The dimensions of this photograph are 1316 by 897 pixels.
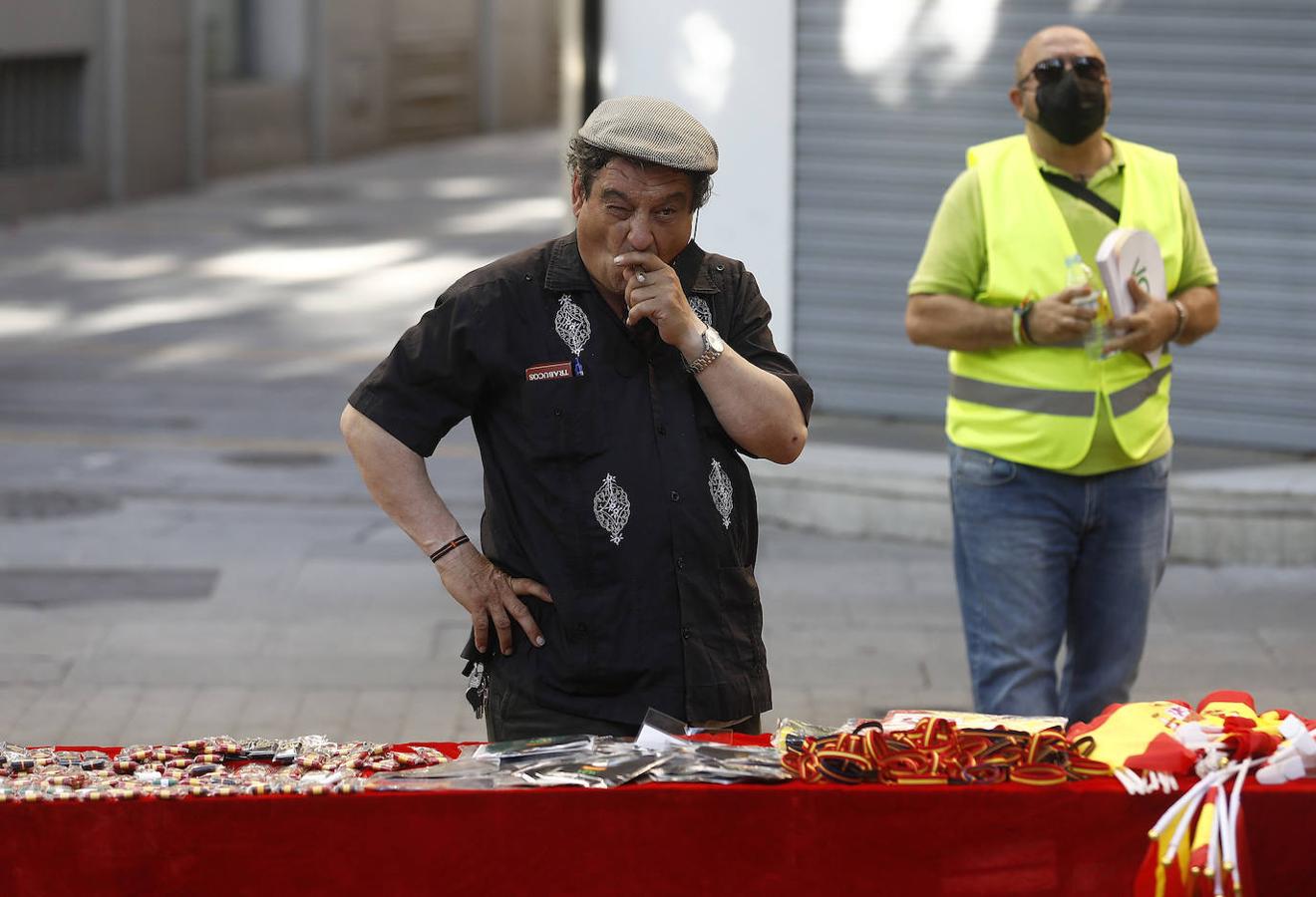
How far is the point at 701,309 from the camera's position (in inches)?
141

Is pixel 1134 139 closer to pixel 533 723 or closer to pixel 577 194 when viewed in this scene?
pixel 577 194

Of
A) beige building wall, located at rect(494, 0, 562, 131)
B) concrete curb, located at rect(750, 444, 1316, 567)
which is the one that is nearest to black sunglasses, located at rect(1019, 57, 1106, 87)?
concrete curb, located at rect(750, 444, 1316, 567)

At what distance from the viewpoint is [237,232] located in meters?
19.0

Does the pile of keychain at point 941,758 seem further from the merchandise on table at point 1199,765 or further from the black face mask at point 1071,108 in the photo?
the black face mask at point 1071,108

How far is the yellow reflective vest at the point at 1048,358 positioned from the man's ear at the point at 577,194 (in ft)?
5.29

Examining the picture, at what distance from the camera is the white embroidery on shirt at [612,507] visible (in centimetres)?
348

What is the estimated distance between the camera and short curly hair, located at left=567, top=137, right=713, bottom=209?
3.36 metres

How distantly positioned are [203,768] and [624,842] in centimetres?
71

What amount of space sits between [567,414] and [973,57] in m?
6.09

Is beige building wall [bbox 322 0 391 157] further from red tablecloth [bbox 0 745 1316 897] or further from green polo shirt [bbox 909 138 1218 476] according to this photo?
red tablecloth [bbox 0 745 1316 897]

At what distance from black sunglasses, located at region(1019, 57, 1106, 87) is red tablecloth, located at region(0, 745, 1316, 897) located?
7.09 feet

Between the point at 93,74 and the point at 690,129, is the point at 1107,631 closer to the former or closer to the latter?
the point at 690,129

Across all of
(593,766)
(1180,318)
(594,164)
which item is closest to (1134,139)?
(1180,318)

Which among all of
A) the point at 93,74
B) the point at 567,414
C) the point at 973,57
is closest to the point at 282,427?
the point at 973,57
